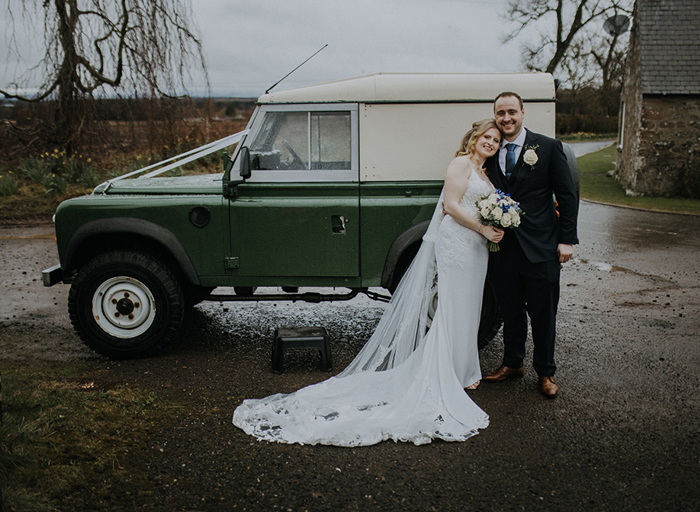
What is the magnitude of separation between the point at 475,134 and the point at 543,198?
687 mm

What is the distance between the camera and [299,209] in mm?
5211

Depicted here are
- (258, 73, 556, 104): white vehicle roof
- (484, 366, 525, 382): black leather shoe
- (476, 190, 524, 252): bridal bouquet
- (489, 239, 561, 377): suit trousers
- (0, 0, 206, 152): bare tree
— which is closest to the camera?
(476, 190, 524, 252): bridal bouquet

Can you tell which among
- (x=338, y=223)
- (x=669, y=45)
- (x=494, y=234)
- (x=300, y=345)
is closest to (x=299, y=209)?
(x=338, y=223)

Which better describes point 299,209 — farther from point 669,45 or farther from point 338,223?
point 669,45

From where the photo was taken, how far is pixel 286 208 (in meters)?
5.21

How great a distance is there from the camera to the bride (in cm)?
398

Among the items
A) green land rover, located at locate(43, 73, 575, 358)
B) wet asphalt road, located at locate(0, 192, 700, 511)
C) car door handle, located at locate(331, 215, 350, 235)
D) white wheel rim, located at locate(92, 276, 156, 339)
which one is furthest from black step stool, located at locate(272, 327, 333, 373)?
white wheel rim, located at locate(92, 276, 156, 339)

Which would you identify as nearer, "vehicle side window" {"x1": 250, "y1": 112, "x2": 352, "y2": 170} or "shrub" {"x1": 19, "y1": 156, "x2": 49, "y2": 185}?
"vehicle side window" {"x1": 250, "y1": 112, "x2": 352, "y2": 170}

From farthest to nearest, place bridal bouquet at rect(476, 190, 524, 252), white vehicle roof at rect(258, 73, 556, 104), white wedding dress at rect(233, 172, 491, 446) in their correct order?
white vehicle roof at rect(258, 73, 556, 104) → bridal bouquet at rect(476, 190, 524, 252) → white wedding dress at rect(233, 172, 491, 446)

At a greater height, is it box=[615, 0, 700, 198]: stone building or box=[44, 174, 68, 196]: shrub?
box=[615, 0, 700, 198]: stone building

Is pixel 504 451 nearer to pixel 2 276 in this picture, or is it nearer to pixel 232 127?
pixel 2 276

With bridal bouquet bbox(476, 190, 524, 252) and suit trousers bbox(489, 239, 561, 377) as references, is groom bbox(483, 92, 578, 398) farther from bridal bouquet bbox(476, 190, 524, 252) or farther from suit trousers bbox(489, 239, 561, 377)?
bridal bouquet bbox(476, 190, 524, 252)

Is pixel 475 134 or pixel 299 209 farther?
pixel 299 209

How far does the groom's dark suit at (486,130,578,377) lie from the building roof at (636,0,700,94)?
51.2 feet
